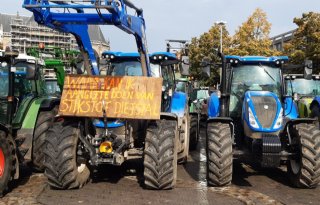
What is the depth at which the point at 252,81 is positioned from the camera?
834 cm

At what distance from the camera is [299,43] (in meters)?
28.0

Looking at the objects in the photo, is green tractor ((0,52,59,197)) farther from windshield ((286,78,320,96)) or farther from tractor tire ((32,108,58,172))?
windshield ((286,78,320,96))

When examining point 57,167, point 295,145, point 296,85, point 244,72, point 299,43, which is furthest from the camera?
point 299,43

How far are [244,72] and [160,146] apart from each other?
9.54 ft

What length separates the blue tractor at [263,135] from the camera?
653cm

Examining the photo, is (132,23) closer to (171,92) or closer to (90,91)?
(90,91)

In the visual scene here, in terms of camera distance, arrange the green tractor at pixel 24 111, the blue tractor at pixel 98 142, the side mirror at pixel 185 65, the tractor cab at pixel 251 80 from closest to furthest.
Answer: the blue tractor at pixel 98 142
the green tractor at pixel 24 111
the tractor cab at pixel 251 80
the side mirror at pixel 185 65

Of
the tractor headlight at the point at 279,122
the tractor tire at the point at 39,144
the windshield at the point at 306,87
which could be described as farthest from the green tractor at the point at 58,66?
the windshield at the point at 306,87

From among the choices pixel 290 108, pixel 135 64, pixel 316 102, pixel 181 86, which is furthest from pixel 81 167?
pixel 181 86

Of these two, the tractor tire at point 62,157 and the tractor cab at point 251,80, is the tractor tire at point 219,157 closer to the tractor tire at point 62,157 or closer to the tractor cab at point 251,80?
the tractor cab at point 251,80

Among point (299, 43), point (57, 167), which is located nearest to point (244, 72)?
point (57, 167)

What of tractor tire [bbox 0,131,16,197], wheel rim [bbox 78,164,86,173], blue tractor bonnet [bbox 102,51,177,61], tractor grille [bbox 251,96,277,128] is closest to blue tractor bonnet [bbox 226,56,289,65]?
blue tractor bonnet [bbox 102,51,177,61]

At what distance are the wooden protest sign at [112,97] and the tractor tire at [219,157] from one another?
1.03 m

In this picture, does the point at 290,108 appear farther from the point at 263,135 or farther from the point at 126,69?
the point at 126,69
